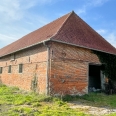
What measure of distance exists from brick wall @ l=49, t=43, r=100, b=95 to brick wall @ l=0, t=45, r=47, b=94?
0.68 metres

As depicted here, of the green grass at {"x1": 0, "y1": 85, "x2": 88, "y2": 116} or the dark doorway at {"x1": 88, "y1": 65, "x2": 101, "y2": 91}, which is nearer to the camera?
the green grass at {"x1": 0, "y1": 85, "x2": 88, "y2": 116}

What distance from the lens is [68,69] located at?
1168 cm

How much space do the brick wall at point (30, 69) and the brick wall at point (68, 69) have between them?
680mm

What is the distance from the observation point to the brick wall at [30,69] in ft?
38.2

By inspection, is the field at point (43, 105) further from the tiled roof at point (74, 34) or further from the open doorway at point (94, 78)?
the open doorway at point (94, 78)

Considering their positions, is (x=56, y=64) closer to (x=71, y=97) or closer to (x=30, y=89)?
(x=71, y=97)

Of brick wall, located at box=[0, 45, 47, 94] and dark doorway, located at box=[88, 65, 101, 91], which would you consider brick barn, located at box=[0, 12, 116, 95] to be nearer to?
brick wall, located at box=[0, 45, 47, 94]

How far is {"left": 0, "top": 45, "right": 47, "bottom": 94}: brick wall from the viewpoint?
11656 mm

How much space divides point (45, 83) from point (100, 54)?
526 cm

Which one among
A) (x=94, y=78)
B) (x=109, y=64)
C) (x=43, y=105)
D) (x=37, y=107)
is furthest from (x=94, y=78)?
(x=37, y=107)

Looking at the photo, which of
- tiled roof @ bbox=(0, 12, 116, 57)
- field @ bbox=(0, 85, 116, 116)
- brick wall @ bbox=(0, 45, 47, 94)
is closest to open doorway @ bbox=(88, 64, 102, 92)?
tiled roof @ bbox=(0, 12, 116, 57)

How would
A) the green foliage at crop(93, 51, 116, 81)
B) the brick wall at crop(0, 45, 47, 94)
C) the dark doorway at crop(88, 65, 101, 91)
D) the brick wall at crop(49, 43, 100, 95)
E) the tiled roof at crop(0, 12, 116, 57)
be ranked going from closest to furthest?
the brick wall at crop(49, 43, 100, 95), the brick wall at crop(0, 45, 47, 94), the tiled roof at crop(0, 12, 116, 57), the green foliage at crop(93, 51, 116, 81), the dark doorway at crop(88, 65, 101, 91)

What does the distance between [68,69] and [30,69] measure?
3.08m

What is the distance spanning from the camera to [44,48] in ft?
38.4
